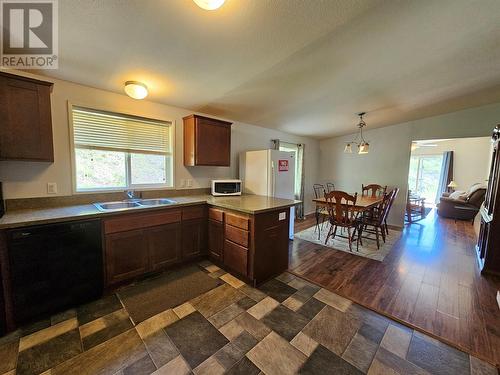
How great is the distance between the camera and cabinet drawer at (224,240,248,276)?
2.35m

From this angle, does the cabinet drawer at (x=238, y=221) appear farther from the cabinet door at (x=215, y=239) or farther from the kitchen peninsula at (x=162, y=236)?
the cabinet door at (x=215, y=239)

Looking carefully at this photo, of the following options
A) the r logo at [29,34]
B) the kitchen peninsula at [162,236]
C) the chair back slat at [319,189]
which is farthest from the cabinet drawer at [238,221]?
the chair back slat at [319,189]

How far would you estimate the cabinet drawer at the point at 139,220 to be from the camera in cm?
208

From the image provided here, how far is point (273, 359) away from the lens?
56.4 inches

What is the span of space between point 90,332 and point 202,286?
3.29 ft

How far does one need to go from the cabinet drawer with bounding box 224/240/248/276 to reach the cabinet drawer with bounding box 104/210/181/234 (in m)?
0.73

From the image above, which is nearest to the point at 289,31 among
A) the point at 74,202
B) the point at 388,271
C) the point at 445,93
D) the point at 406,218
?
the point at 74,202

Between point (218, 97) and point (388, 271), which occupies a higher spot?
point (218, 97)

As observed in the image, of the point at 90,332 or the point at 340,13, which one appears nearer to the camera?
the point at 340,13

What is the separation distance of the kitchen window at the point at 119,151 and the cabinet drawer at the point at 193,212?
68 cm

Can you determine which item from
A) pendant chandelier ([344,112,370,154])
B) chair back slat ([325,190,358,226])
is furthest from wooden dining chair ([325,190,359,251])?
pendant chandelier ([344,112,370,154])

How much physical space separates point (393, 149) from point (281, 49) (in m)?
4.48

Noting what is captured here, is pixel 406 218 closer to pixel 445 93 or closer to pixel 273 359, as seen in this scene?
pixel 445 93

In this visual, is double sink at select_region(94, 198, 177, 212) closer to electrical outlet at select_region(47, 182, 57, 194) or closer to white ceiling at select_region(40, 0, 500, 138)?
electrical outlet at select_region(47, 182, 57, 194)
